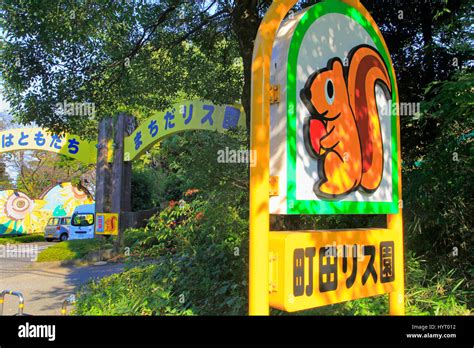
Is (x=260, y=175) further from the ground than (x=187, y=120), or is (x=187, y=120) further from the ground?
(x=187, y=120)

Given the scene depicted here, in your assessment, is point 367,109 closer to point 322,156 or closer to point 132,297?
point 322,156

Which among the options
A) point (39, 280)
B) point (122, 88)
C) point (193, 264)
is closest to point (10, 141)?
point (39, 280)

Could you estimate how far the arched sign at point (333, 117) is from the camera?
254 cm

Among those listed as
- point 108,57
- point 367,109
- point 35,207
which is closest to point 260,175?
point 367,109

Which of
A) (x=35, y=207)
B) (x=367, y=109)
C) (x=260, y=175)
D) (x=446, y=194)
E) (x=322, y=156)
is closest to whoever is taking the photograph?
(x=260, y=175)

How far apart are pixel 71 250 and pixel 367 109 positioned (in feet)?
45.3

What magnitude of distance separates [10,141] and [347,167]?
18.4 metres

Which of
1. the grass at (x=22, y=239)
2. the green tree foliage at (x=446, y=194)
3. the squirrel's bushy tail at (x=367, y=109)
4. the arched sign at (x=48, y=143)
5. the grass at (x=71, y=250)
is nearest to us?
the squirrel's bushy tail at (x=367, y=109)

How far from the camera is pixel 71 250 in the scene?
14828 mm

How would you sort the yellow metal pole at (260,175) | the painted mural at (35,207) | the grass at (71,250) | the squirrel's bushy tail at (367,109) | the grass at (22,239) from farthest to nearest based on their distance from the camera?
the painted mural at (35,207)
the grass at (22,239)
the grass at (71,250)
the squirrel's bushy tail at (367,109)
the yellow metal pole at (260,175)

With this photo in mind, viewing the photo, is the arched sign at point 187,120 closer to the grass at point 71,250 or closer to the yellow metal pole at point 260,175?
the grass at point 71,250

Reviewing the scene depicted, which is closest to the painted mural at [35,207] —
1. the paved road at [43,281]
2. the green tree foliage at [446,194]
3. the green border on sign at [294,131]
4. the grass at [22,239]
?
the grass at [22,239]

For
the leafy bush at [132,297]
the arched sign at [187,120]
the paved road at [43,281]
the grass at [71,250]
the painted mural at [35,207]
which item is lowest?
the paved road at [43,281]

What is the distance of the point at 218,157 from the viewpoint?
613 centimetres
